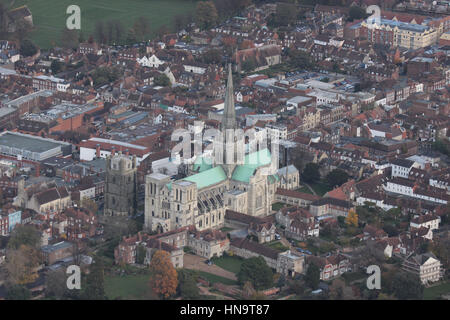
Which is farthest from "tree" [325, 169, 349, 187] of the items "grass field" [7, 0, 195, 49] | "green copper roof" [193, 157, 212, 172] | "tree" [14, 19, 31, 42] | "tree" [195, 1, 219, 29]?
"tree" [14, 19, 31, 42]

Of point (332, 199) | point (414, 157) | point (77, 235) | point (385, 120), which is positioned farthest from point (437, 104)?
point (77, 235)

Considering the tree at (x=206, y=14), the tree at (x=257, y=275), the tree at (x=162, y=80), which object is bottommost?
the tree at (x=257, y=275)

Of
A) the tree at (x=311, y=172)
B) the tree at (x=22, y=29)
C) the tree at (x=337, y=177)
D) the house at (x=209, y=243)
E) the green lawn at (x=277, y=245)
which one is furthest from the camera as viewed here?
the tree at (x=22, y=29)

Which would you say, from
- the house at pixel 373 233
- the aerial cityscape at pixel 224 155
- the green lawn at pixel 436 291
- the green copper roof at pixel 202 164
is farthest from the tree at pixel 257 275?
the green copper roof at pixel 202 164

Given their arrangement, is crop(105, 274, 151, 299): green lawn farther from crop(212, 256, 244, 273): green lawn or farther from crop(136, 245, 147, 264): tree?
crop(212, 256, 244, 273): green lawn

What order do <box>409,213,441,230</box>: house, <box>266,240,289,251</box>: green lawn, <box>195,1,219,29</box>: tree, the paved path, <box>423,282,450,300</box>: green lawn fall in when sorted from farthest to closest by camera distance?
1. <box>195,1,219,29</box>: tree
2. <box>409,213,441,230</box>: house
3. <box>266,240,289,251</box>: green lawn
4. the paved path
5. <box>423,282,450,300</box>: green lawn

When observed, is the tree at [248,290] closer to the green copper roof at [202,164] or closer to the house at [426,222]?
the green copper roof at [202,164]

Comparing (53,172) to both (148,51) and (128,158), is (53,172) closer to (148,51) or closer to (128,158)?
(128,158)
